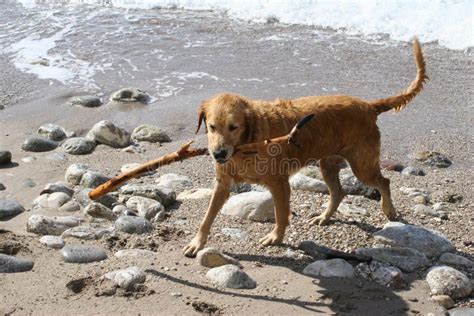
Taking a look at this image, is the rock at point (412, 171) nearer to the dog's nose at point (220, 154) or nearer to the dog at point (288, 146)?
the dog at point (288, 146)

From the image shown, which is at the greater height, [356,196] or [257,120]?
[257,120]

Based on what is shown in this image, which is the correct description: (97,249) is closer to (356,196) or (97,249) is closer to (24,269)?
(24,269)

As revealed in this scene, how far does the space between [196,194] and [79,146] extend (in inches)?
91.5

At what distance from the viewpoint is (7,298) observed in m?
4.62

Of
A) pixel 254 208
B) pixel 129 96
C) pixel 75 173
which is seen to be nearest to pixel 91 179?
pixel 75 173

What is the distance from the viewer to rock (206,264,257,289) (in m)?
4.98

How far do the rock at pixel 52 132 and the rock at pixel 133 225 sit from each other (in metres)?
3.36

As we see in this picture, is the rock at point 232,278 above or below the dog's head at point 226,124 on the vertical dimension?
below

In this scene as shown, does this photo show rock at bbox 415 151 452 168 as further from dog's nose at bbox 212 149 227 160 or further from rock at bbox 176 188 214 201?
dog's nose at bbox 212 149 227 160

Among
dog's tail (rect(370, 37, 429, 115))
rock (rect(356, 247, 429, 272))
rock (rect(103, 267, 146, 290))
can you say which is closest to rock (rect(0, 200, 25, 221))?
rock (rect(103, 267, 146, 290))

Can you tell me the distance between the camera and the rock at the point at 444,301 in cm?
487

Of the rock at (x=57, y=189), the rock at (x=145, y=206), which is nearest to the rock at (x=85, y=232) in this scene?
the rock at (x=145, y=206)

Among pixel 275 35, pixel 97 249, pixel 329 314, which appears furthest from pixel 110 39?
pixel 329 314

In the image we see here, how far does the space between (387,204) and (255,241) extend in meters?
1.44
